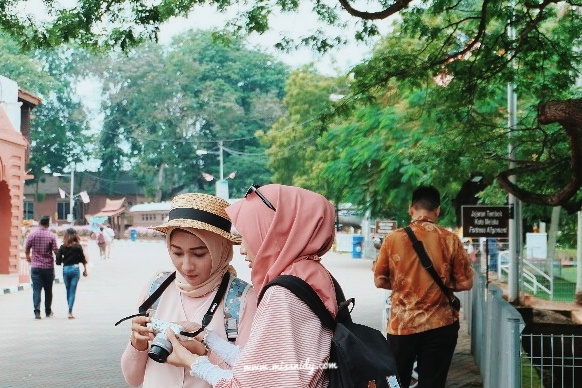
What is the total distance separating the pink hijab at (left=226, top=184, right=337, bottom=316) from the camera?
8.77ft

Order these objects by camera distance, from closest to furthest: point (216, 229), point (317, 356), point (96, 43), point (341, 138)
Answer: point (317, 356)
point (216, 229)
point (96, 43)
point (341, 138)

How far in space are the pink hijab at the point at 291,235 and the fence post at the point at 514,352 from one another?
2.56 m

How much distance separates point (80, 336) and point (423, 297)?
8609mm

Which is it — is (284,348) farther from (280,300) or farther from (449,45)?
(449,45)

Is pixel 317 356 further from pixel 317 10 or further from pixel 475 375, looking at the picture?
pixel 317 10

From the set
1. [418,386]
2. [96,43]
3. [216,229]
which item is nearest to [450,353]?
[418,386]

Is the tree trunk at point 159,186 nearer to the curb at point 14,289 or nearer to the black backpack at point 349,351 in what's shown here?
the curb at point 14,289

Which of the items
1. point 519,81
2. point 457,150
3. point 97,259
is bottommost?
point 97,259

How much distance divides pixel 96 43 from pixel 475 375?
5.58m

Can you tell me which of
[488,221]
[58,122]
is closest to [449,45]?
[488,221]

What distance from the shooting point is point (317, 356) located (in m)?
2.51

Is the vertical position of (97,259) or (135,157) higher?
(135,157)

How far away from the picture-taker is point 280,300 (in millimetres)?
2525

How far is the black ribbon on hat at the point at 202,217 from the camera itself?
3.38 m
